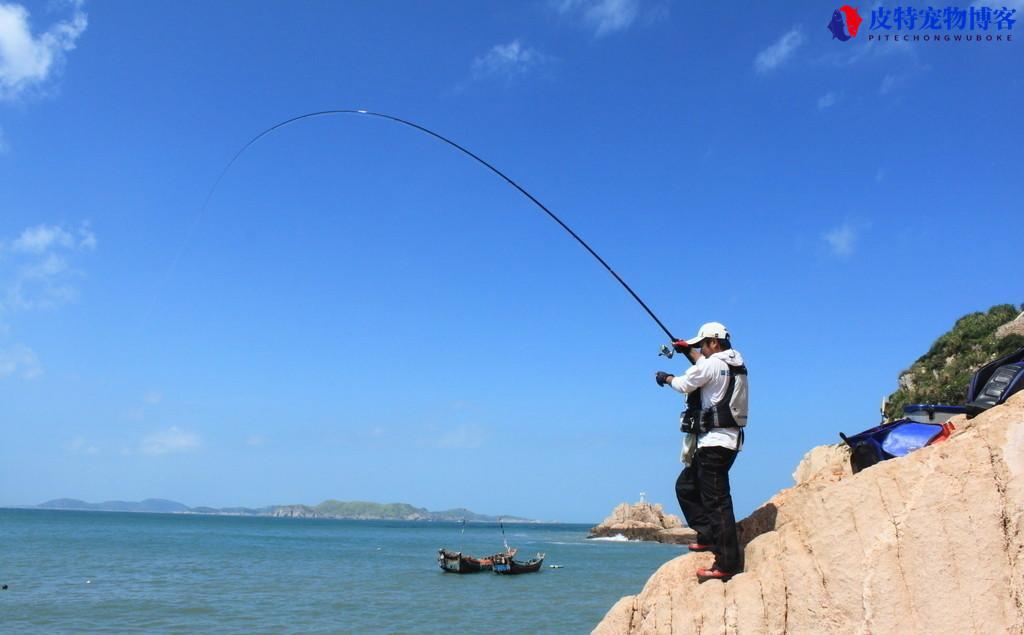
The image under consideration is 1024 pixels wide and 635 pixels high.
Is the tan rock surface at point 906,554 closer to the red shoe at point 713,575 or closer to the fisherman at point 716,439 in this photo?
the red shoe at point 713,575

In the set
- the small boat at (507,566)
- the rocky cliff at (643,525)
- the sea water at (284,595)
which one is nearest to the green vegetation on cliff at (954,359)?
the sea water at (284,595)

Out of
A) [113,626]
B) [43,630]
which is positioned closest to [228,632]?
[113,626]

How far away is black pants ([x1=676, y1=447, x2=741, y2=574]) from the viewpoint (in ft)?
19.5

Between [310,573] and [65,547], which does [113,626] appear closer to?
[310,573]

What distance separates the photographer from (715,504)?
6.03 m

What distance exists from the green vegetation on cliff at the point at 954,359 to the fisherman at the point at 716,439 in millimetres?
29860

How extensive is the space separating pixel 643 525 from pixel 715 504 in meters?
105

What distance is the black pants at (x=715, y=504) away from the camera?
19.5ft

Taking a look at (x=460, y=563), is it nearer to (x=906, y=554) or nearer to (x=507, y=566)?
(x=507, y=566)

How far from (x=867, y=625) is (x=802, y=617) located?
1.49 feet

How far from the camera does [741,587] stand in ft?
18.6

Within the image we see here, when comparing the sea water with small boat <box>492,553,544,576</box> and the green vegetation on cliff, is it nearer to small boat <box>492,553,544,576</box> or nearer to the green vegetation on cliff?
small boat <box>492,553,544,576</box>

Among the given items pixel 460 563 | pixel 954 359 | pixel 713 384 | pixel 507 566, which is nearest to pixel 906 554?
pixel 713 384

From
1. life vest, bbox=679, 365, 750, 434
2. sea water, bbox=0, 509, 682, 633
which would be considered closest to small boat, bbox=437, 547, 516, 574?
sea water, bbox=0, 509, 682, 633
